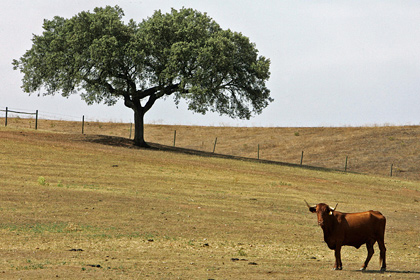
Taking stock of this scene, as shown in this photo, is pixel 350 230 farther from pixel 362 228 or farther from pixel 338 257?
pixel 338 257

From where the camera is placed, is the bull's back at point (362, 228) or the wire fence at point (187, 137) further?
the wire fence at point (187, 137)

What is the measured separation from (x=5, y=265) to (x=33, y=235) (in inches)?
169

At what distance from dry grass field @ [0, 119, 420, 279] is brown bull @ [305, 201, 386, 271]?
0.57m

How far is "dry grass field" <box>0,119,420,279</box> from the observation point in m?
13.6

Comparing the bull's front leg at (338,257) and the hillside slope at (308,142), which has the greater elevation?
the hillside slope at (308,142)

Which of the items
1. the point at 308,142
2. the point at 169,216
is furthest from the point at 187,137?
the point at 169,216

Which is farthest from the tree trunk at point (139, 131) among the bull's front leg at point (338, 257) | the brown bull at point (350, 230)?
the bull's front leg at point (338, 257)

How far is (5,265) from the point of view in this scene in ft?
42.7

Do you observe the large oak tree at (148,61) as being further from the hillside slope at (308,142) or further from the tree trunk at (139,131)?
the hillside slope at (308,142)

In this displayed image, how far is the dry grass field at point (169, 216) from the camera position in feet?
44.8

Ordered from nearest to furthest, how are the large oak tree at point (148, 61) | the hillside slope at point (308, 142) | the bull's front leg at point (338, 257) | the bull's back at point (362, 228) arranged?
the bull's front leg at point (338, 257) < the bull's back at point (362, 228) < the large oak tree at point (148, 61) < the hillside slope at point (308, 142)

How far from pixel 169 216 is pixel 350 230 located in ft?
31.4

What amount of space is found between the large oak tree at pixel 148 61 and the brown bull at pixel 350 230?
38.0 meters

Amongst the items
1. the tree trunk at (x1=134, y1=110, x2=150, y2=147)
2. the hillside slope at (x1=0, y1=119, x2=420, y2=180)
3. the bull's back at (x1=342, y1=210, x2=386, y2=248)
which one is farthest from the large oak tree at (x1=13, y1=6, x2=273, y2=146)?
the bull's back at (x1=342, y1=210, x2=386, y2=248)
